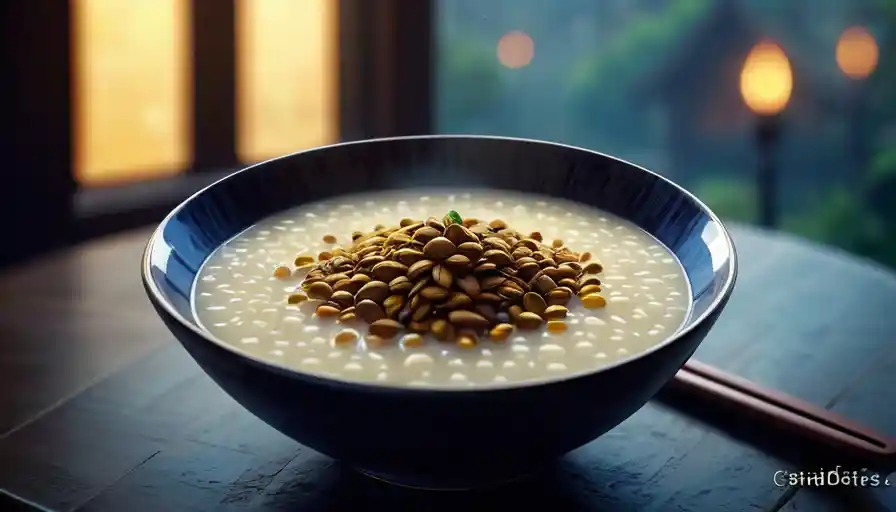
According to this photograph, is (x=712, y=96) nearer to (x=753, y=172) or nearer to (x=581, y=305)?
(x=753, y=172)

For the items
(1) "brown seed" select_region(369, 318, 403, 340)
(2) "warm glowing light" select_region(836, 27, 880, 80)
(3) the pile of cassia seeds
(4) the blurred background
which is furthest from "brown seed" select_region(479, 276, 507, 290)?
(2) "warm glowing light" select_region(836, 27, 880, 80)

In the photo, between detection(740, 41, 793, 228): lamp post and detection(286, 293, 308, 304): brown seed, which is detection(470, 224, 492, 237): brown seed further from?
detection(740, 41, 793, 228): lamp post

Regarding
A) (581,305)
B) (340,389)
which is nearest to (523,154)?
(581,305)

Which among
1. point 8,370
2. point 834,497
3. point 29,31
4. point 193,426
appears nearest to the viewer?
point 834,497

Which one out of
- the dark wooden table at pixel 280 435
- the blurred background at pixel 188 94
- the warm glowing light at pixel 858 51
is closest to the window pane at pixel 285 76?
the blurred background at pixel 188 94

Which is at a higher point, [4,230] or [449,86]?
[4,230]

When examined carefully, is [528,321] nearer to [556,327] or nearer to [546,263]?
[556,327]

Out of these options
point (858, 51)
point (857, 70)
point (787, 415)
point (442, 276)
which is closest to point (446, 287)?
point (442, 276)
